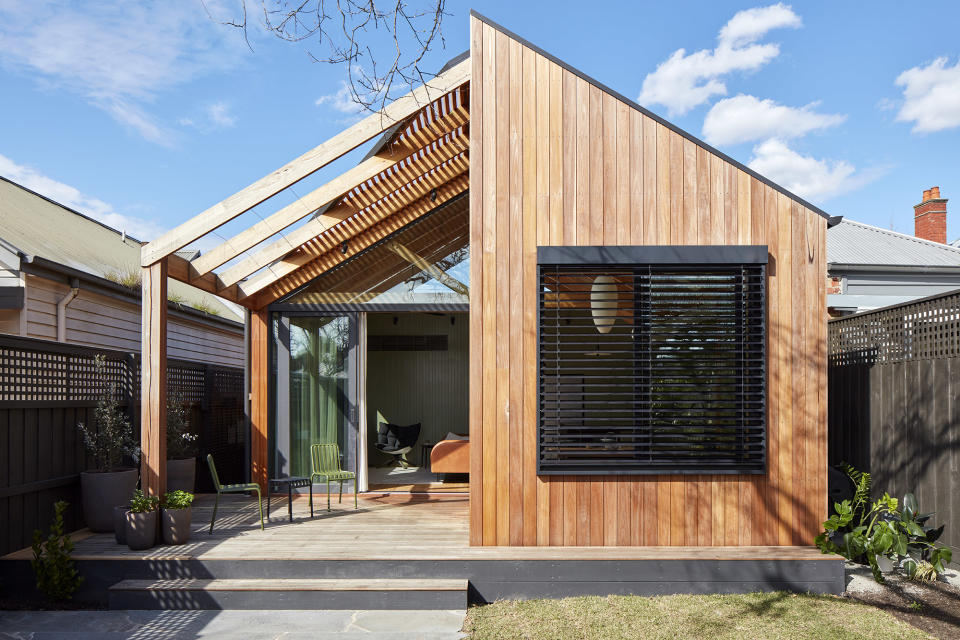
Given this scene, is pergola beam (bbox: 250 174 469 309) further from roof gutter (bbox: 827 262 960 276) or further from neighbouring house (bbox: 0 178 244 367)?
roof gutter (bbox: 827 262 960 276)

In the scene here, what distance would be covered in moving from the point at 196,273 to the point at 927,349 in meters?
5.69

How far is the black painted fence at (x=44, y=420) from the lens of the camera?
15.0ft

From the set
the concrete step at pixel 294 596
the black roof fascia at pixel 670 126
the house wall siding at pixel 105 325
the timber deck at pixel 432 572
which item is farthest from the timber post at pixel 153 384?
the black roof fascia at pixel 670 126

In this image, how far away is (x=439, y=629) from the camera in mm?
3852

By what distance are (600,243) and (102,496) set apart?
4.21 metres

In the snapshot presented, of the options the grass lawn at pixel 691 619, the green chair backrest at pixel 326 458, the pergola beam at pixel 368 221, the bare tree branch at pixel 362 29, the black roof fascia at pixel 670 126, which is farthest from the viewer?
the green chair backrest at pixel 326 458

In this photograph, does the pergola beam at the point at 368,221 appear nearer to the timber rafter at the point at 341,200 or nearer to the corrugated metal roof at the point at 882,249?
the timber rafter at the point at 341,200

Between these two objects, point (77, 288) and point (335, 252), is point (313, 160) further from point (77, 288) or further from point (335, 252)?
point (77, 288)

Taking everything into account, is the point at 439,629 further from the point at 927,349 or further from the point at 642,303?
the point at 927,349

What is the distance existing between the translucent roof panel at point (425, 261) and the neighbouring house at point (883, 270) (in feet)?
22.2

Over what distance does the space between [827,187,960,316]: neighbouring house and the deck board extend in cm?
743

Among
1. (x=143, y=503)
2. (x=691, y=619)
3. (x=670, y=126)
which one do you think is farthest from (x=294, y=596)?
(x=670, y=126)

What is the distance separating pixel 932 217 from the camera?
13.2 meters

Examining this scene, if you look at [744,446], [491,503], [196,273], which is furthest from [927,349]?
[196,273]
